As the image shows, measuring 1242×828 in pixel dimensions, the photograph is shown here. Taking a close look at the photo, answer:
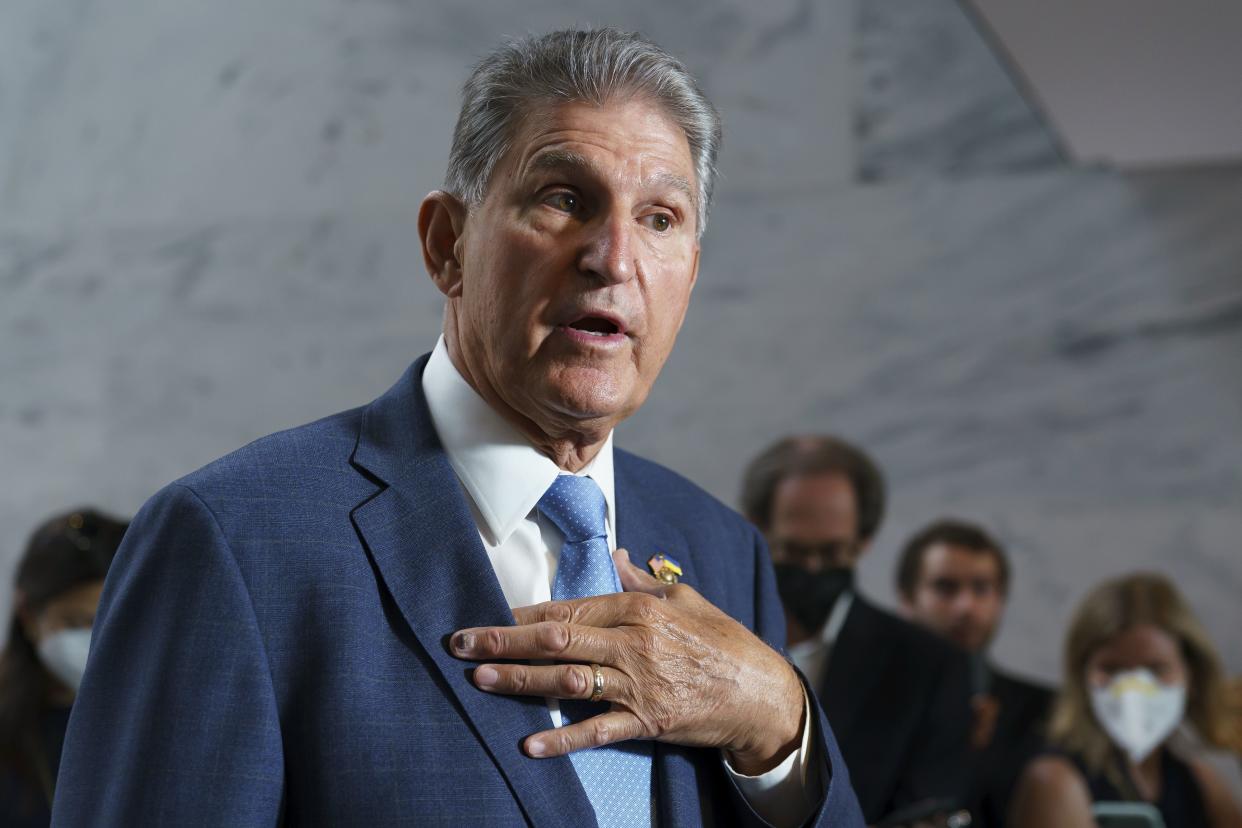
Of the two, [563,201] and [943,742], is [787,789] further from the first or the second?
[943,742]

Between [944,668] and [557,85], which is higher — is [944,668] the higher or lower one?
the lower one

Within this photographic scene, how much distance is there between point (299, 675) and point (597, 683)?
10.8 inches

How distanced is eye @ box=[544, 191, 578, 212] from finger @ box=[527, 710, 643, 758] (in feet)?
1.69

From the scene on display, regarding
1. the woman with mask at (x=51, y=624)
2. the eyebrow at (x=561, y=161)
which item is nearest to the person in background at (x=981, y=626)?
the woman with mask at (x=51, y=624)

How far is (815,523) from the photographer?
4.26 metres

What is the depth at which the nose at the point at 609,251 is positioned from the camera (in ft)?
4.51

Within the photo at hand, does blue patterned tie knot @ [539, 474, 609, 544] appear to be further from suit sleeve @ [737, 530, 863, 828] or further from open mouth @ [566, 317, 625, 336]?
suit sleeve @ [737, 530, 863, 828]

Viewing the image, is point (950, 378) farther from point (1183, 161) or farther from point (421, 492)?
point (421, 492)

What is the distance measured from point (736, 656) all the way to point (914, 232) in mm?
3662

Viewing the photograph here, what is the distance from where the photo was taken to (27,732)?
345 centimetres

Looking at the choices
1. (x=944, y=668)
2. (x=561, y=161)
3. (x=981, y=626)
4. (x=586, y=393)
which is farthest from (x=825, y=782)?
(x=981, y=626)

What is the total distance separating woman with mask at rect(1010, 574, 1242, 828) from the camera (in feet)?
13.3

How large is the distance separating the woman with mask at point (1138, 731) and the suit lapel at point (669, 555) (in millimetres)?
2938

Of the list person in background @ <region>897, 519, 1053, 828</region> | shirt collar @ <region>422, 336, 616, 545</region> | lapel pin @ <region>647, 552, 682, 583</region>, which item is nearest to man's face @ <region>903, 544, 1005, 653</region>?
person in background @ <region>897, 519, 1053, 828</region>
